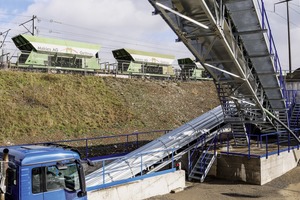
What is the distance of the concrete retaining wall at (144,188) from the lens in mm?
10117

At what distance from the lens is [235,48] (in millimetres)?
11656

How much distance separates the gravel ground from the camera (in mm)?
11531

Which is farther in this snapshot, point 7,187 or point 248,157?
point 248,157

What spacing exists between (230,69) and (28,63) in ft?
64.1

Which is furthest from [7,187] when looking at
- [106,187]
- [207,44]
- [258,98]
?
[258,98]

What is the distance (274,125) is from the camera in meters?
16.1

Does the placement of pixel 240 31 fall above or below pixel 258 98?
above

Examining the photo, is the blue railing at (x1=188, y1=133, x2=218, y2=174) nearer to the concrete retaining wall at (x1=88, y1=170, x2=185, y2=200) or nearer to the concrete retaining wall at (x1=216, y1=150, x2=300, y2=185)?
the concrete retaining wall at (x1=216, y1=150, x2=300, y2=185)

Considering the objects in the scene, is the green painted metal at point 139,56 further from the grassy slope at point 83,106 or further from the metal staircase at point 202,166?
the metal staircase at point 202,166

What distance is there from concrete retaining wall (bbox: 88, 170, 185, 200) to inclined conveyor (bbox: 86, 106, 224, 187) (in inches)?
21.1

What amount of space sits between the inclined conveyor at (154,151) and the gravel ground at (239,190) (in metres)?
1.58

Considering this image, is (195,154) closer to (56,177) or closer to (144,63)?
(56,177)

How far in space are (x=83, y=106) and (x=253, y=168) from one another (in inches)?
561

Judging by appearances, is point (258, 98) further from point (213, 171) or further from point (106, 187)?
point (106, 187)
